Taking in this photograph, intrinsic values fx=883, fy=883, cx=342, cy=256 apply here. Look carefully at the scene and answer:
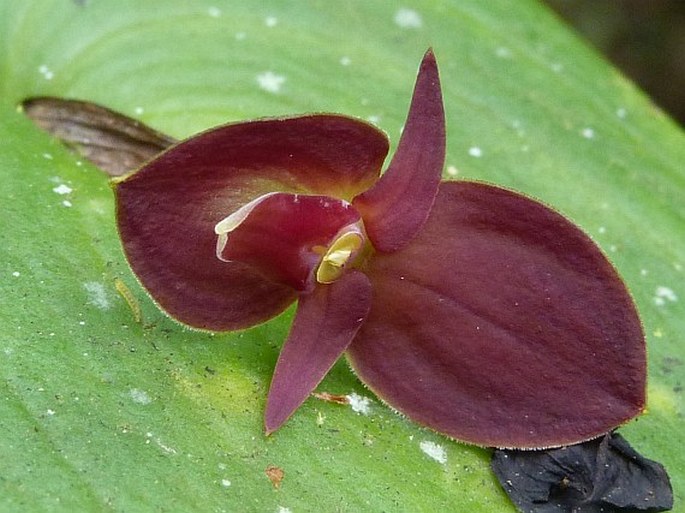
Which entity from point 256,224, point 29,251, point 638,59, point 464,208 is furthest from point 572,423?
point 638,59

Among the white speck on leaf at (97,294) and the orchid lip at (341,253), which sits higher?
the orchid lip at (341,253)

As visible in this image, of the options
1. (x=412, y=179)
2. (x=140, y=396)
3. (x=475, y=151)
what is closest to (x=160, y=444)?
(x=140, y=396)

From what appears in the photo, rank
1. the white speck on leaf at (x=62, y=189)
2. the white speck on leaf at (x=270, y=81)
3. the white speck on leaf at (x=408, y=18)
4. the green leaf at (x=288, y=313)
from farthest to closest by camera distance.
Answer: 1. the white speck on leaf at (x=408, y=18)
2. the white speck on leaf at (x=270, y=81)
3. the white speck on leaf at (x=62, y=189)
4. the green leaf at (x=288, y=313)

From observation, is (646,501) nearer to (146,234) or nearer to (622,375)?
(622,375)

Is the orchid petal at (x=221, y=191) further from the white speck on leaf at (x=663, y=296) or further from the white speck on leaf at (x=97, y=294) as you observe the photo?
the white speck on leaf at (x=663, y=296)

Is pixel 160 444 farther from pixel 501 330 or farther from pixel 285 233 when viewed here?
pixel 501 330

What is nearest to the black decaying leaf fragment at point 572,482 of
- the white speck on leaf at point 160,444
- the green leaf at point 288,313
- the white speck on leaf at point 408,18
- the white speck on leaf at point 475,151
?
the green leaf at point 288,313

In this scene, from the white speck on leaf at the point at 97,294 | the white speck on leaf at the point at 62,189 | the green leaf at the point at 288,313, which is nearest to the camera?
the green leaf at the point at 288,313
